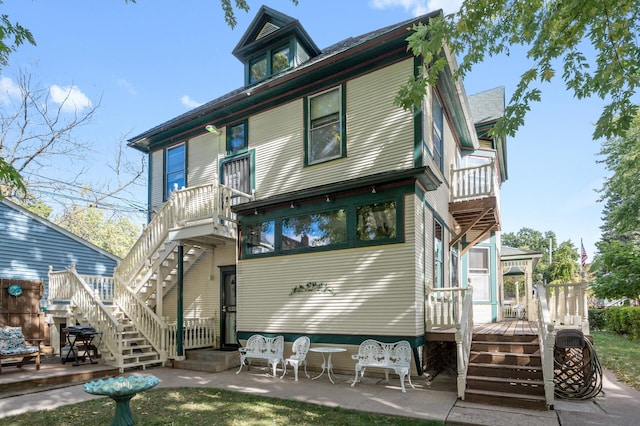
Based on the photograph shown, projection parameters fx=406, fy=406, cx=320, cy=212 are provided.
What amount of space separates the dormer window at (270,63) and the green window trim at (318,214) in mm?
4725

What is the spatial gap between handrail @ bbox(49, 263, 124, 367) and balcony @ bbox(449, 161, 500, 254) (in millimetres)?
8921

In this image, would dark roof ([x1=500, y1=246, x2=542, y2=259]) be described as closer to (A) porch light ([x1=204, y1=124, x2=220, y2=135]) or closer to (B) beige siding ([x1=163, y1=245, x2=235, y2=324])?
(B) beige siding ([x1=163, y1=245, x2=235, y2=324])

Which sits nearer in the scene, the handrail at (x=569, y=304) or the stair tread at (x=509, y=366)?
the stair tread at (x=509, y=366)

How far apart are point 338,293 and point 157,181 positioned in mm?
7978

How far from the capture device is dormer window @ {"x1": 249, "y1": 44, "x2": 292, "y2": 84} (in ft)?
39.9

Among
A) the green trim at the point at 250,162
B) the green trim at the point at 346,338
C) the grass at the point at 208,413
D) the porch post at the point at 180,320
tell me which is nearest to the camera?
the grass at the point at 208,413

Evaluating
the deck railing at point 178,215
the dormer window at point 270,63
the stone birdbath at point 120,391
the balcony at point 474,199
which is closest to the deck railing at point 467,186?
the balcony at point 474,199

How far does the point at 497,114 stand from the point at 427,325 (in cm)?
937

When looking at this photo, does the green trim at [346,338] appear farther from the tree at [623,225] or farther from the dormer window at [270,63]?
the dormer window at [270,63]

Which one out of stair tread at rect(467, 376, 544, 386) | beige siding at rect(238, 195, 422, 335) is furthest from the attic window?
stair tread at rect(467, 376, 544, 386)

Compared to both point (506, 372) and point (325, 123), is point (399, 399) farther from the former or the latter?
point (325, 123)

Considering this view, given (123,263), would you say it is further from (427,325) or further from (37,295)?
(427,325)

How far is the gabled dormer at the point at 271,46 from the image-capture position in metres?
12.0

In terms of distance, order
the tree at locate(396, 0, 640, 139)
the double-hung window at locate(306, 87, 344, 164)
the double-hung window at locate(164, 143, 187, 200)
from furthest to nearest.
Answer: the double-hung window at locate(164, 143, 187, 200) → the double-hung window at locate(306, 87, 344, 164) → the tree at locate(396, 0, 640, 139)
